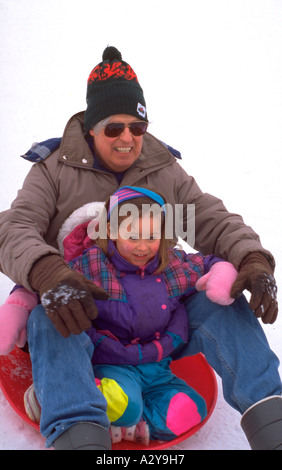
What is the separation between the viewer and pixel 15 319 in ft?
5.34

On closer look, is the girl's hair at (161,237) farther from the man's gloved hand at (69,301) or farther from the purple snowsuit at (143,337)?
the man's gloved hand at (69,301)

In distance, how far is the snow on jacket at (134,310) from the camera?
5.74 ft

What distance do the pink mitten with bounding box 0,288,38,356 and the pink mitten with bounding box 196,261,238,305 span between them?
1.87 ft

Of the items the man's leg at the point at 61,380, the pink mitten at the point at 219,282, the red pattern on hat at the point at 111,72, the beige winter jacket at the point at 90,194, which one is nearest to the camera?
the man's leg at the point at 61,380

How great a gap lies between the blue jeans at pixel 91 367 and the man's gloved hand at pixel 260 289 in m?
0.07

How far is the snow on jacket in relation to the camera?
175 centimetres

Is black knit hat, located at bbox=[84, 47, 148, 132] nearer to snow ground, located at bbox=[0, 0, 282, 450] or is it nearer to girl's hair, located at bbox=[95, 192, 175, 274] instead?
girl's hair, located at bbox=[95, 192, 175, 274]

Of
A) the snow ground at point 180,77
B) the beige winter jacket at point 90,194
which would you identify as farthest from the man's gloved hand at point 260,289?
the snow ground at point 180,77

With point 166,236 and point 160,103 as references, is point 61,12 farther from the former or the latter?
point 166,236

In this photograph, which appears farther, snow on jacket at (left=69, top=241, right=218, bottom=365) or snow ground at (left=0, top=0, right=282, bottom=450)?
snow ground at (left=0, top=0, right=282, bottom=450)

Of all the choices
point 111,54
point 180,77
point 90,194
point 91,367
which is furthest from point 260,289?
point 180,77

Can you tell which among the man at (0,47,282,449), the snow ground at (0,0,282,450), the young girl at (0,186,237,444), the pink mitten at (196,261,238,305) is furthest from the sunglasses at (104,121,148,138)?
the snow ground at (0,0,282,450)

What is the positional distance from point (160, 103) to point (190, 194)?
3.85 metres

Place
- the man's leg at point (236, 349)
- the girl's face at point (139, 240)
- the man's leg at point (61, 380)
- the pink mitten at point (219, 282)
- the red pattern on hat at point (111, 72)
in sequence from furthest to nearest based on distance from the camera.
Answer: the red pattern on hat at point (111, 72), the girl's face at point (139, 240), the pink mitten at point (219, 282), the man's leg at point (236, 349), the man's leg at point (61, 380)
